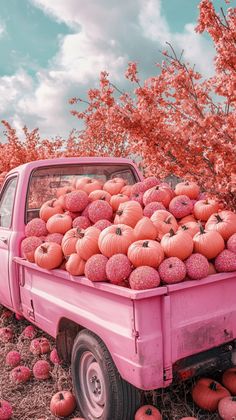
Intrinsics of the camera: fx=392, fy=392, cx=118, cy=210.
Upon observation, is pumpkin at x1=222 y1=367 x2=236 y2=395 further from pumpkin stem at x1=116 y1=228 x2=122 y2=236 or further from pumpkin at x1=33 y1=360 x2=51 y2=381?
pumpkin at x1=33 y1=360 x2=51 y2=381

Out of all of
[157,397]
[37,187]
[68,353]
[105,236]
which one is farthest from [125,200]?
[157,397]

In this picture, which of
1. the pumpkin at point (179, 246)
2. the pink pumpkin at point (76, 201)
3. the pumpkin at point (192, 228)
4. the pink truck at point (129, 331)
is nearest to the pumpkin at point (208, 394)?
the pink truck at point (129, 331)

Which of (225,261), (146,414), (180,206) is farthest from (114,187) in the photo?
(146,414)

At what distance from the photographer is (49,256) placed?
330cm

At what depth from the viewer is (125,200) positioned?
384cm

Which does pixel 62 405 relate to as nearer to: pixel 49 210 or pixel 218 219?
pixel 49 210

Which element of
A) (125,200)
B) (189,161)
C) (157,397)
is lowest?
(157,397)

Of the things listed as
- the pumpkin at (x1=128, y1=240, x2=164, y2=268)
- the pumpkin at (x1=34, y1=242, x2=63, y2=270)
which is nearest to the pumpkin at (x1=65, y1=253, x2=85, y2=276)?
the pumpkin at (x1=34, y1=242, x2=63, y2=270)

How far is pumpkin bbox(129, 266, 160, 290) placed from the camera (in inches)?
100

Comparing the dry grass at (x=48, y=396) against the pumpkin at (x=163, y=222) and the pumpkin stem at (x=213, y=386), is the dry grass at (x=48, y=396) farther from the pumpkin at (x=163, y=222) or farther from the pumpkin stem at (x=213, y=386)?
the pumpkin at (x=163, y=222)

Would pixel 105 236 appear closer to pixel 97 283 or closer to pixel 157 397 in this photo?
pixel 97 283

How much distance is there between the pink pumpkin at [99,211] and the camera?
362cm

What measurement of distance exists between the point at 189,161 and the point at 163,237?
5.43 feet

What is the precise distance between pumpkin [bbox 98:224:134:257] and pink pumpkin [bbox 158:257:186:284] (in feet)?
1.25
